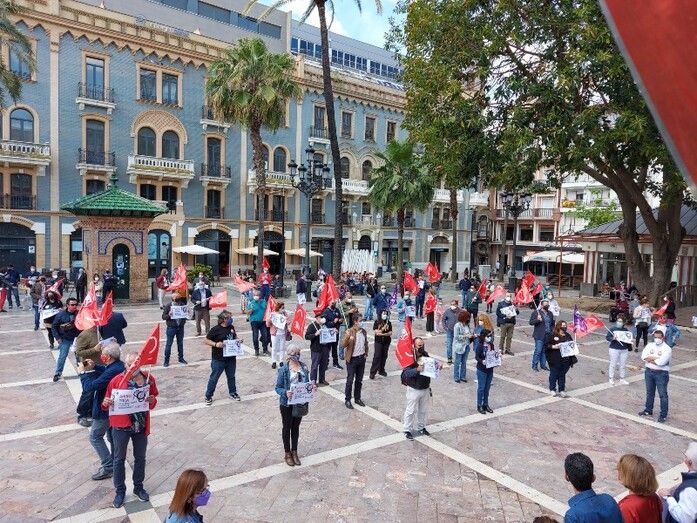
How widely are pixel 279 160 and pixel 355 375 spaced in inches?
1281

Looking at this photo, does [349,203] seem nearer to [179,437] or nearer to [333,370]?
[333,370]

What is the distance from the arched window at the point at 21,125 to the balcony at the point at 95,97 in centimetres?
284

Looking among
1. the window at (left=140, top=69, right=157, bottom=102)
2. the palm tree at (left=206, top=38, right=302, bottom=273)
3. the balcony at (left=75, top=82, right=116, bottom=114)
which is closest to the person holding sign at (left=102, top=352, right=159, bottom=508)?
the palm tree at (left=206, top=38, right=302, bottom=273)

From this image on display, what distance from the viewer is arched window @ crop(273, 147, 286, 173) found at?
3997 centimetres

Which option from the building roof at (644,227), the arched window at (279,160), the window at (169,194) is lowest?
the building roof at (644,227)

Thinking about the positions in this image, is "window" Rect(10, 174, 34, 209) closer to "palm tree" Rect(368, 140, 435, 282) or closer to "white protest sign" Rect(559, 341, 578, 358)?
"palm tree" Rect(368, 140, 435, 282)

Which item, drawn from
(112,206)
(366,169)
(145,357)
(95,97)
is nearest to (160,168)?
(95,97)

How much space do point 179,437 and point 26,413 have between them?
2985mm

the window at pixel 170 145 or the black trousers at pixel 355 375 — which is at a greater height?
the window at pixel 170 145

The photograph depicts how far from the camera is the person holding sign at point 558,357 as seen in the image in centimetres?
1026

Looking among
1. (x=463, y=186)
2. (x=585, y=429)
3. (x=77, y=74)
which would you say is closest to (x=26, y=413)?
(x=585, y=429)

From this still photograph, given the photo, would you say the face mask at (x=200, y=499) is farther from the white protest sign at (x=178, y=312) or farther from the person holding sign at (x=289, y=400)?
the white protest sign at (x=178, y=312)

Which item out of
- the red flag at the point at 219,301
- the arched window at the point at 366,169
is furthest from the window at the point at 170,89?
the red flag at the point at 219,301

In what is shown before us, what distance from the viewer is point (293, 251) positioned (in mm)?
38750
